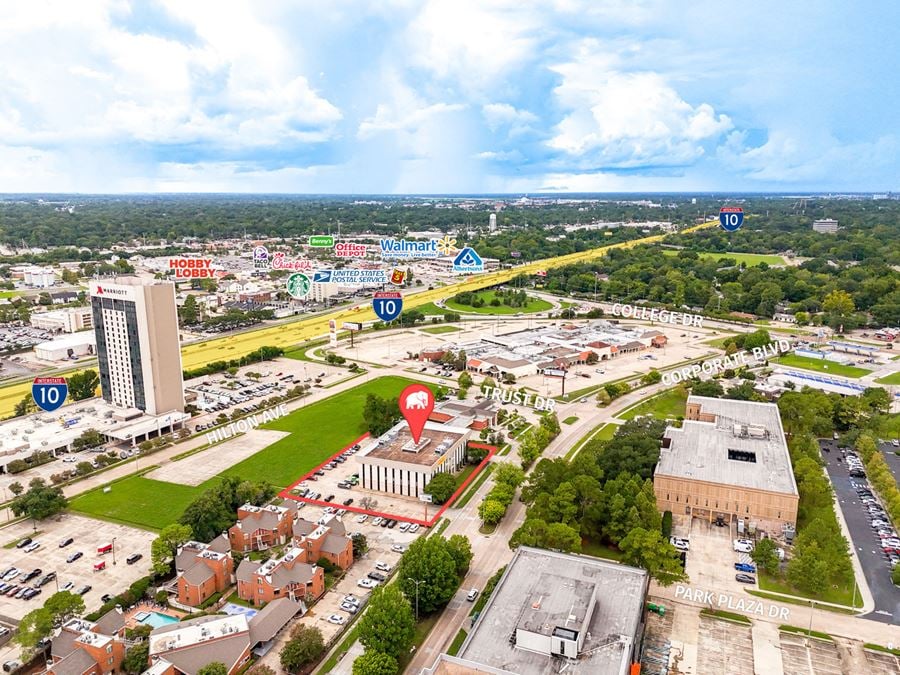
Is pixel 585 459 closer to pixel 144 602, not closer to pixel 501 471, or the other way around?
pixel 501 471

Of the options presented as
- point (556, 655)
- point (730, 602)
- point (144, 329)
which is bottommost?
point (730, 602)

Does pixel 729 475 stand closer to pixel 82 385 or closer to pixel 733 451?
pixel 733 451

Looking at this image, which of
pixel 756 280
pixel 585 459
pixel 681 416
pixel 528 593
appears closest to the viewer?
pixel 528 593

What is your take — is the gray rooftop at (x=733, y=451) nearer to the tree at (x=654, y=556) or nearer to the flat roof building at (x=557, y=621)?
the tree at (x=654, y=556)

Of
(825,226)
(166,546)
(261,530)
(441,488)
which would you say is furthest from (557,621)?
(825,226)

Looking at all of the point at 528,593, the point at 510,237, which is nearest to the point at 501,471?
the point at 528,593

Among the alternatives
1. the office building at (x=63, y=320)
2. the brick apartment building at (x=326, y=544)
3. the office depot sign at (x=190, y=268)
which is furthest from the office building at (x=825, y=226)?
the brick apartment building at (x=326, y=544)
